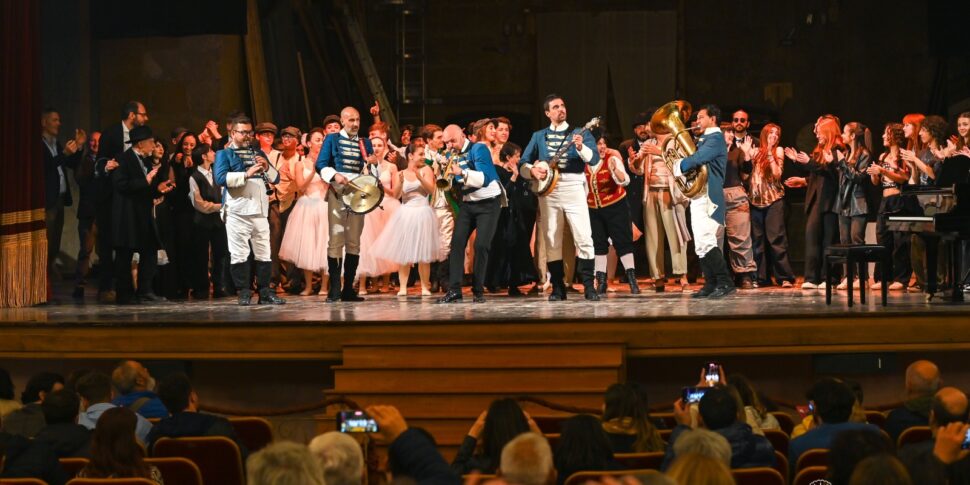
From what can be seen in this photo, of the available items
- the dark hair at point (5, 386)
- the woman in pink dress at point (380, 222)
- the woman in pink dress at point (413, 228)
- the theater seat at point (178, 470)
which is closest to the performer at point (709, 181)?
the woman in pink dress at point (413, 228)

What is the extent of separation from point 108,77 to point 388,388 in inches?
328

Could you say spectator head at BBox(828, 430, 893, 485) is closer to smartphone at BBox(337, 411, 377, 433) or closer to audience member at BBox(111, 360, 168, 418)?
smartphone at BBox(337, 411, 377, 433)

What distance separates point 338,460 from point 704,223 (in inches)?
269

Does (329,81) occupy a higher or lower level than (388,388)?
higher

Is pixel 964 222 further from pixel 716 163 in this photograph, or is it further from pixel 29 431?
pixel 29 431

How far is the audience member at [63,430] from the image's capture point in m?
5.99

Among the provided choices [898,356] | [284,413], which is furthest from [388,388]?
[898,356]

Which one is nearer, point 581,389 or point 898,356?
point 581,389

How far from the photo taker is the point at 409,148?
12.4 metres

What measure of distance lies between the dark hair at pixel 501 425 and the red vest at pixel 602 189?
20.5 ft

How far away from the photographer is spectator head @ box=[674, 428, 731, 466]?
4.52m

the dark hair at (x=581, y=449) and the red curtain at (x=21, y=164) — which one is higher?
the red curtain at (x=21, y=164)

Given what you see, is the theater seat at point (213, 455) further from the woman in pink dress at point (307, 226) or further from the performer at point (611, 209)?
the woman in pink dress at point (307, 226)

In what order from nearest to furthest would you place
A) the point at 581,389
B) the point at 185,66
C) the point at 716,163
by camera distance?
the point at 581,389 → the point at 716,163 → the point at 185,66
